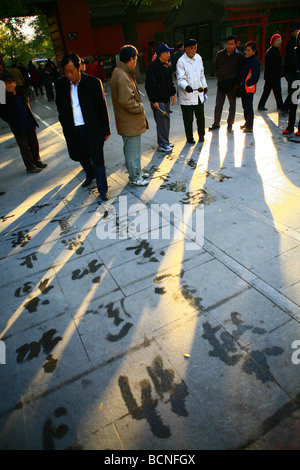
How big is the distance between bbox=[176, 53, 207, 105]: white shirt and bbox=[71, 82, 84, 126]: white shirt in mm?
2401

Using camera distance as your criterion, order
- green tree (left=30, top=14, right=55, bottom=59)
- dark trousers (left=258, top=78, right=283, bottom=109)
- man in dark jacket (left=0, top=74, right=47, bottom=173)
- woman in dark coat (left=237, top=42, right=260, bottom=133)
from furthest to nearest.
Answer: green tree (left=30, top=14, right=55, bottom=59), dark trousers (left=258, top=78, right=283, bottom=109), woman in dark coat (left=237, top=42, right=260, bottom=133), man in dark jacket (left=0, top=74, right=47, bottom=173)

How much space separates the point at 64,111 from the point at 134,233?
2.02m

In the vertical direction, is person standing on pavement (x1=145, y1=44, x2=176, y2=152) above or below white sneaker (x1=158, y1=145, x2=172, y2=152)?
above

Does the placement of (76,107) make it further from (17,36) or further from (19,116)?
(17,36)

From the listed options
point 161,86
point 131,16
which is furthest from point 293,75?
point 131,16

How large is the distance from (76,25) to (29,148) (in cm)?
1597

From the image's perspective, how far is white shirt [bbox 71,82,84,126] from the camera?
377 cm

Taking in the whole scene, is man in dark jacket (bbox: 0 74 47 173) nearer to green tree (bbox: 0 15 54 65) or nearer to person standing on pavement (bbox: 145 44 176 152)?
person standing on pavement (bbox: 145 44 176 152)

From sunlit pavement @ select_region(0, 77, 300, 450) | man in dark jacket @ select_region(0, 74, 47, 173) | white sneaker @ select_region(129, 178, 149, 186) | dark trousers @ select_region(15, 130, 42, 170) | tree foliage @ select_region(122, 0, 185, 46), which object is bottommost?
sunlit pavement @ select_region(0, 77, 300, 450)

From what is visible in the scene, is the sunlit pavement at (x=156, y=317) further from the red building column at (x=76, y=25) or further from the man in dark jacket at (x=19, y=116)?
the red building column at (x=76, y=25)

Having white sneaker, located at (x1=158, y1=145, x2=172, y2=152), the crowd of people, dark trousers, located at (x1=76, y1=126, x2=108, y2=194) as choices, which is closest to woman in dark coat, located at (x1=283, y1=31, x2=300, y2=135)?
the crowd of people

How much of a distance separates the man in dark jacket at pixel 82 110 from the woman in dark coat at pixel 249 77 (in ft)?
11.4

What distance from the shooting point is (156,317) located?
2.28m

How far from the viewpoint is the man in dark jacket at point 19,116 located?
492 cm
